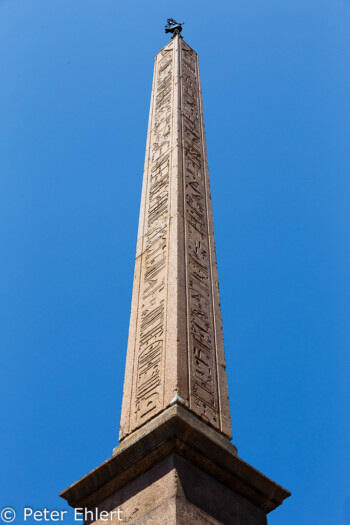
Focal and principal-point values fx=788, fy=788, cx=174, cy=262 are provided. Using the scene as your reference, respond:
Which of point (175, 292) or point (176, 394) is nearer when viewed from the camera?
point (176, 394)

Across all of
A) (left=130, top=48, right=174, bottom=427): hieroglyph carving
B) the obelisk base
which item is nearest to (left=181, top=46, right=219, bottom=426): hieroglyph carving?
(left=130, top=48, right=174, bottom=427): hieroglyph carving

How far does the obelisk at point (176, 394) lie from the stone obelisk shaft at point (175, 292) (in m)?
0.01

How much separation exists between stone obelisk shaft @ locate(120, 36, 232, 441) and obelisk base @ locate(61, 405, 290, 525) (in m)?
0.33

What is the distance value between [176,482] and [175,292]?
6.10ft

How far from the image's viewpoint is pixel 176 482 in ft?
15.3

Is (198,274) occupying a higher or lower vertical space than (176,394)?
higher

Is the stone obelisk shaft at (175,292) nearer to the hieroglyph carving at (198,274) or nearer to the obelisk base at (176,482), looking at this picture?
the hieroglyph carving at (198,274)

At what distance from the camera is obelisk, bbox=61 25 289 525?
190 inches

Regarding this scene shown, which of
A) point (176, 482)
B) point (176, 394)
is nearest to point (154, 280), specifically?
point (176, 394)

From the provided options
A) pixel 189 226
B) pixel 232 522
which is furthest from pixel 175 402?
pixel 189 226

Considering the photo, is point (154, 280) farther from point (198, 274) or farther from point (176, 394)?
point (176, 394)

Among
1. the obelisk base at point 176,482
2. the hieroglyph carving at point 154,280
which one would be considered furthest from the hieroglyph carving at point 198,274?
the obelisk base at point 176,482

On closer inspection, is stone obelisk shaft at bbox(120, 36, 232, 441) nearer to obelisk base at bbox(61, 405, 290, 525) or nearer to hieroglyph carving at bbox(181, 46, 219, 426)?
hieroglyph carving at bbox(181, 46, 219, 426)

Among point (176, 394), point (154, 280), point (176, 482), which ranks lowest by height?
point (176, 482)
